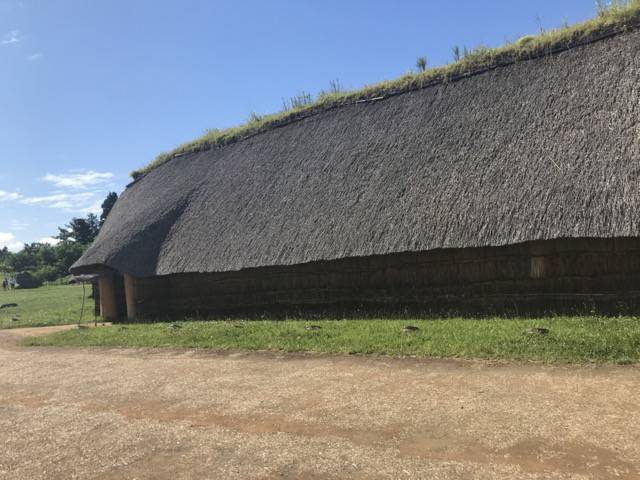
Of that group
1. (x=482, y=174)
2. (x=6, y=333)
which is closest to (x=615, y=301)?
(x=482, y=174)

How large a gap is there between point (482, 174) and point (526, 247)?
1.63 metres

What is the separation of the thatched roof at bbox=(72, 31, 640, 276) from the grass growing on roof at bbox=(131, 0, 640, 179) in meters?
0.28

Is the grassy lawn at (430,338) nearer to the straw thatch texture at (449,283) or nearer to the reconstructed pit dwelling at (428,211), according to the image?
the straw thatch texture at (449,283)

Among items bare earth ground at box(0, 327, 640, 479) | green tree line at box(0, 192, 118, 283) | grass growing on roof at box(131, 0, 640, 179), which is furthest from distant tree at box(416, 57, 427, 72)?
green tree line at box(0, 192, 118, 283)

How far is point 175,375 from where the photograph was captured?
292 inches

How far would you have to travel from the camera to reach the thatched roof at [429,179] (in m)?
8.72

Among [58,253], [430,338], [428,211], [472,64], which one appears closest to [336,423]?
[430,338]

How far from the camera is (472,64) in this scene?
12.7 meters

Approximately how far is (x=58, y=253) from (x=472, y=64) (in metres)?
46.7

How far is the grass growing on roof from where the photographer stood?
10.8 meters

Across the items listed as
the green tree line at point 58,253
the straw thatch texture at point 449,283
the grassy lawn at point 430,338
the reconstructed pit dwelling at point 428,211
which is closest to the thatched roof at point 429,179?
the reconstructed pit dwelling at point 428,211

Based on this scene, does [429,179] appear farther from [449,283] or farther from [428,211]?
[449,283]

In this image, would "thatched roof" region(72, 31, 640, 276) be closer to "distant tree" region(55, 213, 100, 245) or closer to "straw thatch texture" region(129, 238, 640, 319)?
"straw thatch texture" region(129, 238, 640, 319)

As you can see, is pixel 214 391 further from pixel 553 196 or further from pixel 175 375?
pixel 553 196
